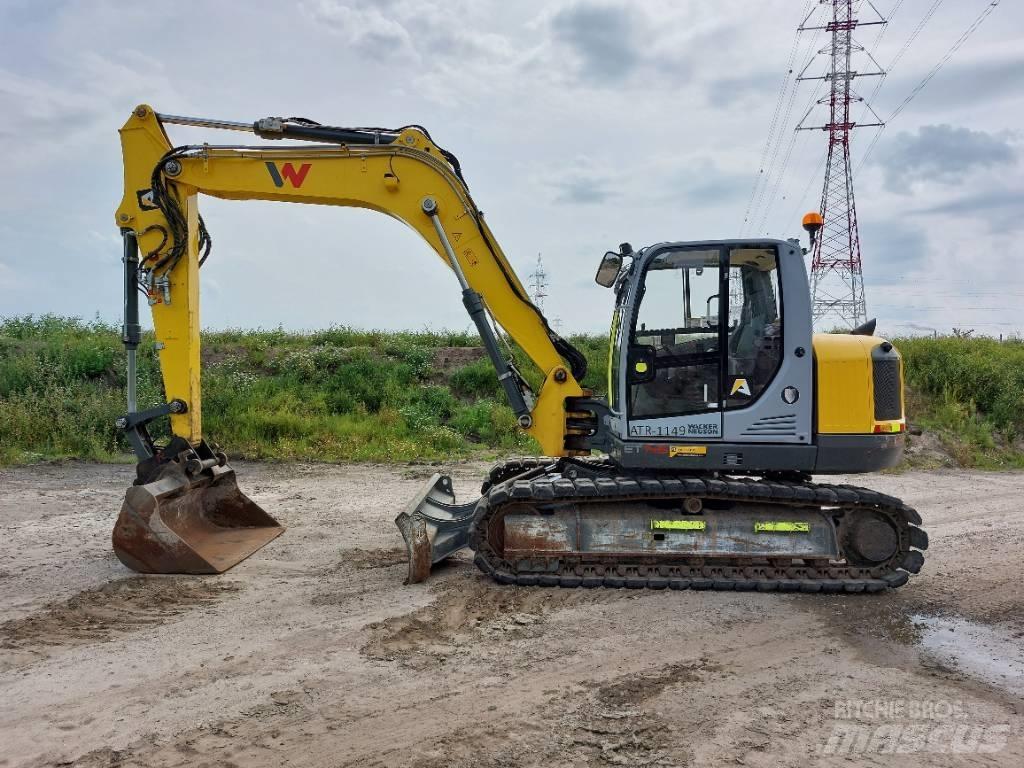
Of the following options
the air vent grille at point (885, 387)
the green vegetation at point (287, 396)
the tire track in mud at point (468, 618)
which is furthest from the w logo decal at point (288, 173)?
the green vegetation at point (287, 396)

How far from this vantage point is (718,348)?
233 inches

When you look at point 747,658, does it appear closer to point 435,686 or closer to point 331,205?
point 435,686

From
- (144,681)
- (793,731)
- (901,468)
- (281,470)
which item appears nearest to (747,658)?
(793,731)

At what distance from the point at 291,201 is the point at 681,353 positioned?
12.2 feet

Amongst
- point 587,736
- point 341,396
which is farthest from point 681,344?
point 341,396

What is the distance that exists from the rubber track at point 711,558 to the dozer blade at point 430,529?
0.38 m

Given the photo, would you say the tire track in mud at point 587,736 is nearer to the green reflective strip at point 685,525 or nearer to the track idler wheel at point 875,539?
the green reflective strip at point 685,525

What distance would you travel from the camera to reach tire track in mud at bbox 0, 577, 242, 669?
15.9 ft

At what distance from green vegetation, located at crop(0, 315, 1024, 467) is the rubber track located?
19.7 feet

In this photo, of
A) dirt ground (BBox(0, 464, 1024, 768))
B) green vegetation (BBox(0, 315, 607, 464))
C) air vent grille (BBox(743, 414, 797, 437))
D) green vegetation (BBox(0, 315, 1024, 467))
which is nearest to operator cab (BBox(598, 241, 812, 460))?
air vent grille (BBox(743, 414, 797, 437))

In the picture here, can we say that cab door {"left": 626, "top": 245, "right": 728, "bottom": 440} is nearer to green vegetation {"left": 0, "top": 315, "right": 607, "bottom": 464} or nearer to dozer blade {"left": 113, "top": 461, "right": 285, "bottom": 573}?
dozer blade {"left": 113, "top": 461, "right": 285, "bottom": 573}

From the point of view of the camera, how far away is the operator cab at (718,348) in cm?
586

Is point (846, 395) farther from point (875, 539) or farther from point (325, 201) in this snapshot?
point (325, 201)

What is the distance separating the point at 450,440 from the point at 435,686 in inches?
359
